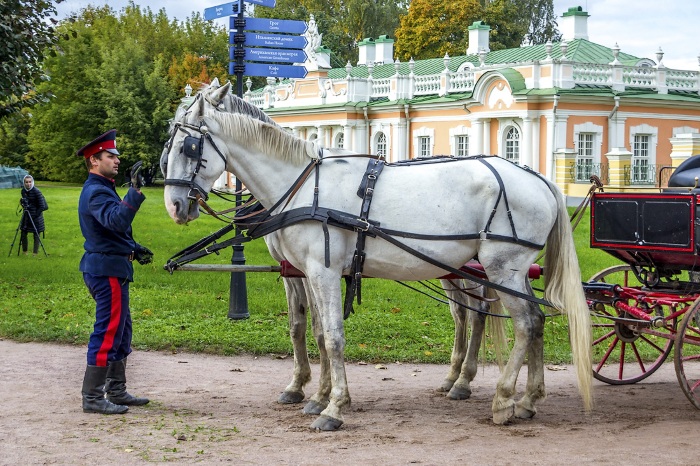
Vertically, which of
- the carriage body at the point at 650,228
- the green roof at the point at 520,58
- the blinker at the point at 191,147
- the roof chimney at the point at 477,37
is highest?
the roof chimney at the point at 477,37

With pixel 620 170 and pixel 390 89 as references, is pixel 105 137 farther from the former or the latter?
pixel 390 89

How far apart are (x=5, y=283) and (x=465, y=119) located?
2568cm

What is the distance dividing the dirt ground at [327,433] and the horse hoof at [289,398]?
93 mm

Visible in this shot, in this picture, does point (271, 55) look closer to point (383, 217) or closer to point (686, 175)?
point (383, 217)

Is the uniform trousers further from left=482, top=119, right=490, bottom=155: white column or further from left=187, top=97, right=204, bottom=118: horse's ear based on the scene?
left=482, top=119, right=490, bottom=155: white column

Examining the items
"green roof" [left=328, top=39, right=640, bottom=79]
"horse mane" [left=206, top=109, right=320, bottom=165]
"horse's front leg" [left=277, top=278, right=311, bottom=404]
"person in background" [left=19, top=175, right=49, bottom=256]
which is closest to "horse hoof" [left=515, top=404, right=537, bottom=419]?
"horse's front leg" [left=277, top=278, right=311, bottom=404]

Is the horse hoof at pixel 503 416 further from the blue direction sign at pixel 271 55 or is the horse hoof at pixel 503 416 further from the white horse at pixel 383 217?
the blue direction sign at pixel 271 55

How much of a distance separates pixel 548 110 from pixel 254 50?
24.7 m

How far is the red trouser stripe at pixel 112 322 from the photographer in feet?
23.6

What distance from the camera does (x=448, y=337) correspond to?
10.8 metres

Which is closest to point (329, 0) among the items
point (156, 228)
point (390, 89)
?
point (390, 89)

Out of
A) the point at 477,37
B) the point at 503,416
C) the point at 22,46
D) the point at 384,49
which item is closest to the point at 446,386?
the point at 503,416

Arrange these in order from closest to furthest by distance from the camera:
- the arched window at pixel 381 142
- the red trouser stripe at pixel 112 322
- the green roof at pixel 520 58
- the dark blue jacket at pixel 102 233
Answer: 1. the dark blue jacket at pixel 102 233
2. the red trouser stripe at pixel 112 322
3. the green roof at pixel 520 58
4. the arched window at pixel 381 142

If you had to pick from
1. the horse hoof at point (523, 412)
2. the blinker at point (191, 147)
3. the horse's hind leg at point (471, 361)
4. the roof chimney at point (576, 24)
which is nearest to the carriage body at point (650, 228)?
the horse's hind leg at point (471, 361)
